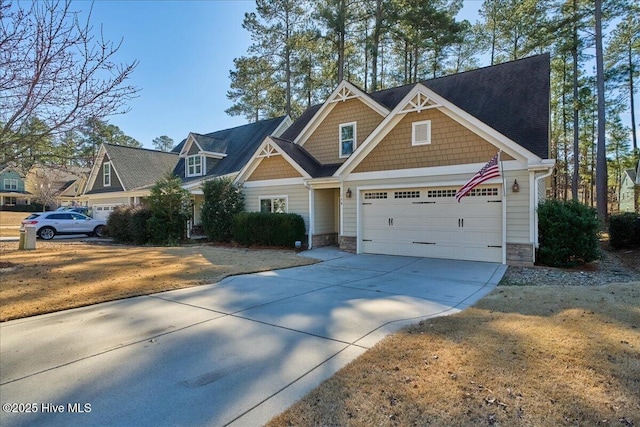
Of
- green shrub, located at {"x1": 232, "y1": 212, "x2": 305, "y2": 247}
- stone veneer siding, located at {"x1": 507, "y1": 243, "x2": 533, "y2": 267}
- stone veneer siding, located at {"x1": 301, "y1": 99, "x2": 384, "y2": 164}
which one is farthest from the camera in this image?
stone veneer siding, located at {"x1": 301, "y1": 99, "x2": 384, "y2": 164}

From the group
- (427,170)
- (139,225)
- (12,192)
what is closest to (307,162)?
(427,170)

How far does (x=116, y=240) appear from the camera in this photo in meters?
17.8

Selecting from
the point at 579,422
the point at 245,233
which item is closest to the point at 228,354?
the point at 579,422

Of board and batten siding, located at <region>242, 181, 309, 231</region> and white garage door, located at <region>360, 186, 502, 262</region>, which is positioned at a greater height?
board and batten siding, located at <region>242, 181, 309, 231</region>

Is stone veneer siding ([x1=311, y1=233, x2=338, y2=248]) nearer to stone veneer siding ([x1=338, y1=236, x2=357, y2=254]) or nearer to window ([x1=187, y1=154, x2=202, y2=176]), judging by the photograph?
Answer: stone veneer siding ([x1=338, y1=236, x2=357, y2=254])

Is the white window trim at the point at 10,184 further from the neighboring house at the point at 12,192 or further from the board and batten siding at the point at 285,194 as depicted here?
the board and batten siding at the point at 285,194

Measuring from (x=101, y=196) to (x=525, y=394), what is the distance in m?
28.8

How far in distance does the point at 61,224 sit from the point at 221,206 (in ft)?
33.8

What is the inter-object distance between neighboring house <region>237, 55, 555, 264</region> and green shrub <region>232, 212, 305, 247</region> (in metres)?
0.67

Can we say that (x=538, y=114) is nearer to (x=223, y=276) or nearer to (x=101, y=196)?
(x=223, y=276)

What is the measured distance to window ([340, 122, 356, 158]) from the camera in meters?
15.9

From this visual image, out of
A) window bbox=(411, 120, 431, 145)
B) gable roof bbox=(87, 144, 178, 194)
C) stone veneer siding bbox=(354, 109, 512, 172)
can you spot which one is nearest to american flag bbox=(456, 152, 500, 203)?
stone veneer siding bbox=(354, 109, 512, 172)

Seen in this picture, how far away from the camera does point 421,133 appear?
11.8 meters

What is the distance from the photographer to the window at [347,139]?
1585 cm
